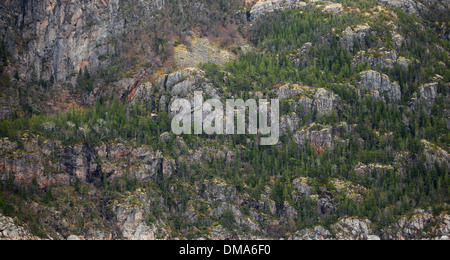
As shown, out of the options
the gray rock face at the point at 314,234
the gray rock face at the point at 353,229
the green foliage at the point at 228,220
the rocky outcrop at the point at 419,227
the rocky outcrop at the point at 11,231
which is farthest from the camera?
the green foliage at the point at 228,220

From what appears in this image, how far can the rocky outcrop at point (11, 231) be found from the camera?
169113 mm

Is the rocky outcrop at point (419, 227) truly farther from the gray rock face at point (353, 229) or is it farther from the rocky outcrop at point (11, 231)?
the rocky outcrop at point (11, 231)

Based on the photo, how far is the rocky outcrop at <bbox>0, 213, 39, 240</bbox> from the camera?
169113 mm

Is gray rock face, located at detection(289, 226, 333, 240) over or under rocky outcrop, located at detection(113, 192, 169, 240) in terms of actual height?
under

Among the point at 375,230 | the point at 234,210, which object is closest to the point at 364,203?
the point at 375,230

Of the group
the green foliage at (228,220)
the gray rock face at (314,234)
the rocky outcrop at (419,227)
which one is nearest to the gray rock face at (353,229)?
the gray rock face at (314,234)

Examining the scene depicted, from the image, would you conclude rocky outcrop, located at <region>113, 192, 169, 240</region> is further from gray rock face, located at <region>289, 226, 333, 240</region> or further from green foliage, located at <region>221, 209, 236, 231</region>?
gray rock face, located at <region>289, 226, 333, 240</region>

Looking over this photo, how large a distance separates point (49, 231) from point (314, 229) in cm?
7058

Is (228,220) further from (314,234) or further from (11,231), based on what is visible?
(11,231)

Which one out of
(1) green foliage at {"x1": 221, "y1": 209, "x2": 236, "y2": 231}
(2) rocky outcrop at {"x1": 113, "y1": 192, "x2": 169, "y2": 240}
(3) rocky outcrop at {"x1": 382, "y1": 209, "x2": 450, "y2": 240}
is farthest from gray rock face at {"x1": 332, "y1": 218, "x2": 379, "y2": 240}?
(2) rocky outcrop at {"x1": 113, "y1": 192, "x2": 169, "y2": 240}
